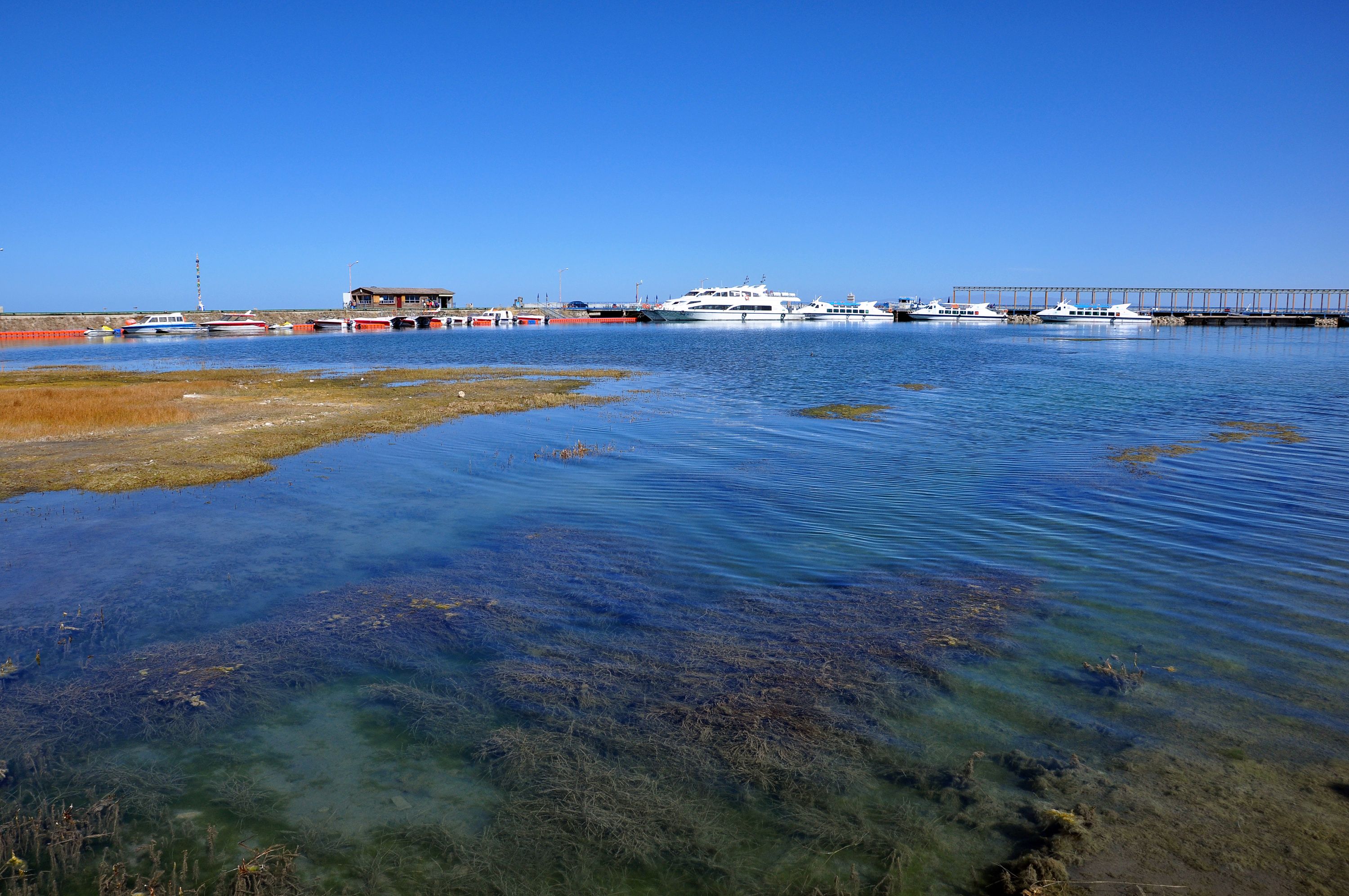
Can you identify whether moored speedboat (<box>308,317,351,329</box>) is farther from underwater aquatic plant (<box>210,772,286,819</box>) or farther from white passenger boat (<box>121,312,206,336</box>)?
underwater aquatic plant (<box>210,772,286,819</box>)

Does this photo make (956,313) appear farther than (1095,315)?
Yes

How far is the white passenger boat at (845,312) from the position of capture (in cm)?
16362

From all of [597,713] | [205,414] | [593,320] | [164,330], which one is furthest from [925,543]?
[593,320]

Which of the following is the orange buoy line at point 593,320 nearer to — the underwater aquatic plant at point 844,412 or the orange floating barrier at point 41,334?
the orange floating barrier at point 41,334

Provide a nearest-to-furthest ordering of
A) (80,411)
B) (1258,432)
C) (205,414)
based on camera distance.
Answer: (1258,432) < (80,411) < (205,414)

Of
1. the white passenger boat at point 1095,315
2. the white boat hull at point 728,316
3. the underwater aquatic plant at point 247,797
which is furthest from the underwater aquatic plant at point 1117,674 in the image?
the white passenger boat at point 1095,315

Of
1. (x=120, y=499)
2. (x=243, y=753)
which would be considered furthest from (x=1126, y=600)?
(x=120, y=499)

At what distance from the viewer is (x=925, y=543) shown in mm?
12477

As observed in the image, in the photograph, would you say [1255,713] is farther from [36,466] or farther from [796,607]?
[36,466]

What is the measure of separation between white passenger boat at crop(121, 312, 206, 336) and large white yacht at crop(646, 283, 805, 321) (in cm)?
7534

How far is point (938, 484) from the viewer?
16.6m

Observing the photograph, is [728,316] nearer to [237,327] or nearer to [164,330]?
[237,327]

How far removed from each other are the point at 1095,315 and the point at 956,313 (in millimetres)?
36981

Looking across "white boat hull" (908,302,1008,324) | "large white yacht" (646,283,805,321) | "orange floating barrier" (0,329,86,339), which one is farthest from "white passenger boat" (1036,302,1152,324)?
"orange floating barrier" (0,329,86,339)
